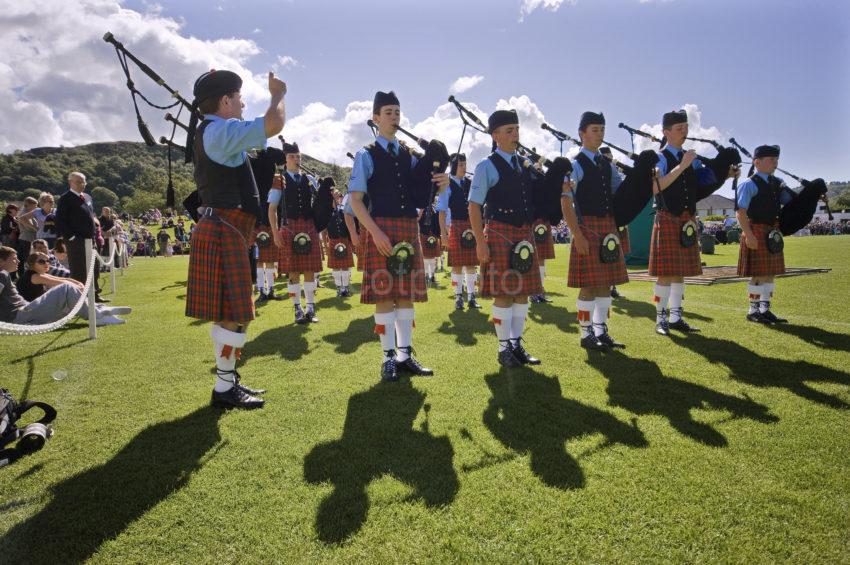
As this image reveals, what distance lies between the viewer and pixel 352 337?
17.9 ft

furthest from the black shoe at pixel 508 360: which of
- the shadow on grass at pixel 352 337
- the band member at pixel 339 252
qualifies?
the band member at pixel 339 252

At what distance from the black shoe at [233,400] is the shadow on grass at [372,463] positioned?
2.46 feet

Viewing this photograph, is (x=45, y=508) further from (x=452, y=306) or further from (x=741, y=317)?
(x=741, y=317)

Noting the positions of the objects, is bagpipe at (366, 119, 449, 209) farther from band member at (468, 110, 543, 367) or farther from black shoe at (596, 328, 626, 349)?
black shoe at (596, 328, 626, 349)

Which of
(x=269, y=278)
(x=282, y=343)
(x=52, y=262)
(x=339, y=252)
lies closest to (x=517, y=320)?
(x=282, y=343)

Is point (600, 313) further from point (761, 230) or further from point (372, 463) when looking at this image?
point (372, 463)

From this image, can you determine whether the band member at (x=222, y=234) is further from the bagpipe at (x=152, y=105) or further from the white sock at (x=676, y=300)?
the white sock at (x=676, y=300)

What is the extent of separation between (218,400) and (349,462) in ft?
4.70

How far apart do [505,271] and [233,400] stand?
104 inches

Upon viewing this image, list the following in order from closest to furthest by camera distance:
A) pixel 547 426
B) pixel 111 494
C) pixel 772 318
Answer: pixel 111 494 → pixel 547 426 → pixel 772 318

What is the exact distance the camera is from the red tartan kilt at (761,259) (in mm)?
5672

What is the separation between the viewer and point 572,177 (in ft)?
15.3

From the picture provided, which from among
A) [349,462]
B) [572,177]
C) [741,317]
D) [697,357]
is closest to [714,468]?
[349,462]

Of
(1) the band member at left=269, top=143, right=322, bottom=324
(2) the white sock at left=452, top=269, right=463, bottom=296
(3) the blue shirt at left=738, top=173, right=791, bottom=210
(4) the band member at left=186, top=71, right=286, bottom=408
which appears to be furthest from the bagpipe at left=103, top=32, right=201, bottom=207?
(3) the blue shirt at left=738, top=173, right=791, bottom=210
